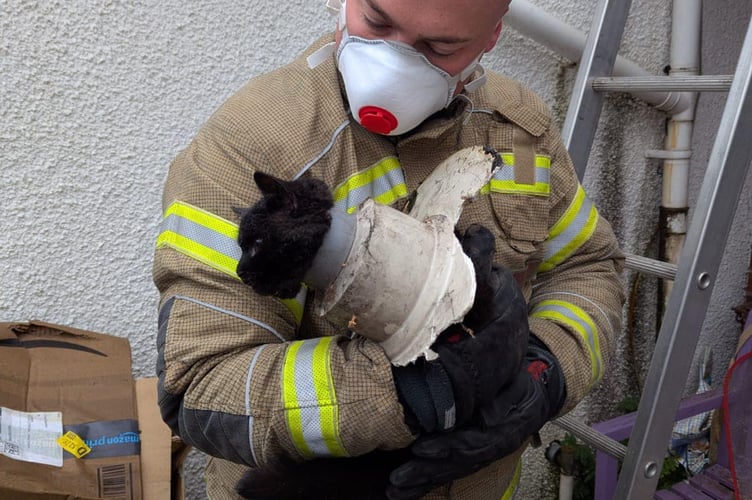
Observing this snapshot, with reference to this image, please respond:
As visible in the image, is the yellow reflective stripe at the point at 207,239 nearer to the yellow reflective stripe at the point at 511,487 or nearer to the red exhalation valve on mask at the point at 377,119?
the red exhalation valve on mask at the point at 377,119

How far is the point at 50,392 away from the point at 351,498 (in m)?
0.76

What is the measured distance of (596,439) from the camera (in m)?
1.82

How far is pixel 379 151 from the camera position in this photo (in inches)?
43.1

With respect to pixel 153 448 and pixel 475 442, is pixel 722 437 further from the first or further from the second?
pixel 153 448

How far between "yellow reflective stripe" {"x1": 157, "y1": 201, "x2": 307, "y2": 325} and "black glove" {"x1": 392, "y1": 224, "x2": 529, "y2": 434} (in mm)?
281

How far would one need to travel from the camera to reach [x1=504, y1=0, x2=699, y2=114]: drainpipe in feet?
6.71

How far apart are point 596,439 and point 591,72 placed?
1056 mm

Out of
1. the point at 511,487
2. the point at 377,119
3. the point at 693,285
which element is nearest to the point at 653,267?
the point at 693,285

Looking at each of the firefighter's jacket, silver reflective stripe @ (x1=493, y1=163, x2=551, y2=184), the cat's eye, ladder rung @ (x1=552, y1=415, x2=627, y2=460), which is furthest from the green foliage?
the cat's eye

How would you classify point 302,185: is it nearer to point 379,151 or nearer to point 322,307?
point 322,307

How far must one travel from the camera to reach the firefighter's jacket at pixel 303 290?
0.91 m

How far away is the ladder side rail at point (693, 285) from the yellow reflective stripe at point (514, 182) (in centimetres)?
58

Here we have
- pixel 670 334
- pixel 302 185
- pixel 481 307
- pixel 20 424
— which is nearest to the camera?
pixel 302 185

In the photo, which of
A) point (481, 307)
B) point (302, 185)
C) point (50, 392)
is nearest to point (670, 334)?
point (481, 307)
